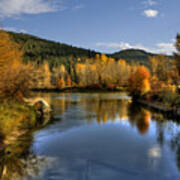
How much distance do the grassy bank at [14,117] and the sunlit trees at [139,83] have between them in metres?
31.8

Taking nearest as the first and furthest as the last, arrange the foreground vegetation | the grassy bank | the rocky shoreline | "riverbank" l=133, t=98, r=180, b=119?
the grassy bank → the foreground vegetation → "riverbank" l=133, t=98, r=180, b=119 → the rocky shoreline

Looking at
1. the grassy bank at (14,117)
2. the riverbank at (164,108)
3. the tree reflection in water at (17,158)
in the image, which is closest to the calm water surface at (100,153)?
the tree reflection in water at (17,158)

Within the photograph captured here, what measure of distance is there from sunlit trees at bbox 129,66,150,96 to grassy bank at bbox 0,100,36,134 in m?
31.8

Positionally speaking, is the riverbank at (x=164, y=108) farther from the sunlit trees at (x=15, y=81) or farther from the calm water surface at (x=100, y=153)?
the sunlit trees at (x=15, y=81)

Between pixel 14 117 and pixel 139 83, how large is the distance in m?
36.3

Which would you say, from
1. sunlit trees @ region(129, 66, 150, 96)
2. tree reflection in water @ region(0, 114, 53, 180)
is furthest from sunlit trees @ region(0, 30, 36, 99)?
sunlit trees @ region(129, 66, 150, 96)

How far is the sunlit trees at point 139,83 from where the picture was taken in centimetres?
4941

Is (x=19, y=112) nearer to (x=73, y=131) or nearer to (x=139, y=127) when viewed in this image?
(x=73, y=131)

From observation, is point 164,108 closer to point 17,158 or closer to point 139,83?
point 139,83

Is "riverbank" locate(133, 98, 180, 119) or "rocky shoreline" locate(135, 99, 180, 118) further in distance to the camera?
"rocky shoreline" locate(135, 99, 180, 118)

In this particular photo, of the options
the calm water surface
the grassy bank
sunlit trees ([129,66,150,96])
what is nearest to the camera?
the calm water surface

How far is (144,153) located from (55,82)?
121 m

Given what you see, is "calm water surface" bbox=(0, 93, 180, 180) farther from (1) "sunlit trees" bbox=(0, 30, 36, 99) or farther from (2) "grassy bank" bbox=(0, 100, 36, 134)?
(1) "sunlit trees" bbox=(0, 30, 36, 99)

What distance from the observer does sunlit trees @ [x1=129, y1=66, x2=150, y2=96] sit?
162 ft
